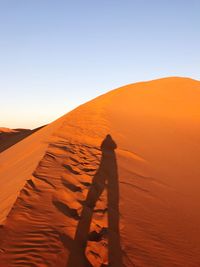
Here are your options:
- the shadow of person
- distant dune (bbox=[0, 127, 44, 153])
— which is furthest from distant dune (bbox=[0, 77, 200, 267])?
distant dune (bbox=[0, 127, 44, 153])

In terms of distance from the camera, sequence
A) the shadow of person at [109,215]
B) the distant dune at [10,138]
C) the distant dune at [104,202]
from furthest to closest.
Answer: the distant dune at [10,138] → the distant dune at [104,202] → the shadow of person at [109,215]

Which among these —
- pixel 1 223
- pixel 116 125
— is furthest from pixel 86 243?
pixel 116 125

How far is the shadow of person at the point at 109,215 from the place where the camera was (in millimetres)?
3890

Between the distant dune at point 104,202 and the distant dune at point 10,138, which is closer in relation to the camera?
the distant dune at point 104,202

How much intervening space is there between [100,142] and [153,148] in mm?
1893

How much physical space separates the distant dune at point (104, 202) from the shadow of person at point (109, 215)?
0.05ft

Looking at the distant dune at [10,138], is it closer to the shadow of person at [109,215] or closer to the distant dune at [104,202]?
the distant dune at [104,202]

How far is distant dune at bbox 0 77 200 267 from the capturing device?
4.01 meters

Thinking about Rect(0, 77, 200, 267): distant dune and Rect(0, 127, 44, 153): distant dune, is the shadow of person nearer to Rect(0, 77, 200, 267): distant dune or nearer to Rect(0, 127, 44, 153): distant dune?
Rect(0, 77, 200, 267): distant dune

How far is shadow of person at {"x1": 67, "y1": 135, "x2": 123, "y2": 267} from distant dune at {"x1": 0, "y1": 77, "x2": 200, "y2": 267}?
0.01m

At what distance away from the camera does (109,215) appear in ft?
16.6

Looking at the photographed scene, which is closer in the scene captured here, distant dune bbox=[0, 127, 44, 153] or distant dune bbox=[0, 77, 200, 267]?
distant dune bbox=[0, 77, 200, 267]

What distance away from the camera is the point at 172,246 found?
4617 mm

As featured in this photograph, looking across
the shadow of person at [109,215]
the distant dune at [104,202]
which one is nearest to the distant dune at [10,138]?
the distant dune at [104,202]
